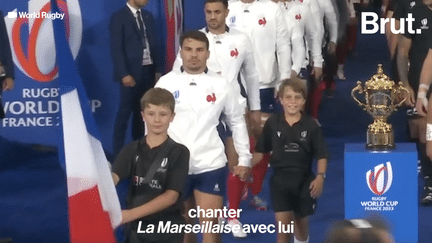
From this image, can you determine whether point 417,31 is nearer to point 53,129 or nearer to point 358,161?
point 358,161

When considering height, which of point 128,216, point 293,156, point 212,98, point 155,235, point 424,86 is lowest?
point 155,235

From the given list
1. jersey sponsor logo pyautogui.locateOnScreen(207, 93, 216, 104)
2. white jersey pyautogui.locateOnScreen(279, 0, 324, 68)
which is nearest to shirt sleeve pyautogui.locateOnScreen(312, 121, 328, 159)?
jersey sponsor logo pyautogui.locateOnScreen(207, 93, 216, 104)

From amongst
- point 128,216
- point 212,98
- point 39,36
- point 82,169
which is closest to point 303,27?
point 39,36

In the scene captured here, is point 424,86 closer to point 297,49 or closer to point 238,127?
point 297,49

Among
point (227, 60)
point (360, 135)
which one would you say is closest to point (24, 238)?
point (227, 60)

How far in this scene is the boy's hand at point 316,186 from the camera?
6.83 meters

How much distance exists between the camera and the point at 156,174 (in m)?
5.89

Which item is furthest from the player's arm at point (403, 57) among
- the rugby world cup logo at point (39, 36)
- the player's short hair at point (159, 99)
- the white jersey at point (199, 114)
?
the player's short hair at point (159, 99)

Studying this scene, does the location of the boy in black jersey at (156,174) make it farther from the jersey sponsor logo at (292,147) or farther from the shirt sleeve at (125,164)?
the jersey sponsor logo at (292,147)

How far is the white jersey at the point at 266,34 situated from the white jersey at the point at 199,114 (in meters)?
2.02

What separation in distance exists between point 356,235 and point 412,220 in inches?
148

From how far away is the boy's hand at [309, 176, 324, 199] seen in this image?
269 inches

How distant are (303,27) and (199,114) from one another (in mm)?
3661

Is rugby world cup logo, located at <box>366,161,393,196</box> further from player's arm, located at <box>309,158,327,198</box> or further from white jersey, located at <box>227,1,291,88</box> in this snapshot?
white jersey, located at <box>227,1,291,88</box>
